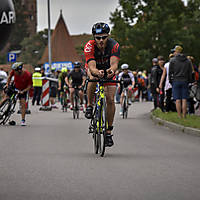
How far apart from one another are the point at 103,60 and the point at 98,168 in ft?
7.76

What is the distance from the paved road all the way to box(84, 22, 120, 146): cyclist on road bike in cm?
75

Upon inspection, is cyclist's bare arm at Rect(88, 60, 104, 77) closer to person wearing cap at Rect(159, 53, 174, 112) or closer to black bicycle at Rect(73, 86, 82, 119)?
person wearing cap at Rect(159, 53, 174, 112)

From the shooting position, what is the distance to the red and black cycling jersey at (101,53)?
9.16m

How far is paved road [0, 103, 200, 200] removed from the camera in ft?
19.4

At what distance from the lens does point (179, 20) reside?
206ft

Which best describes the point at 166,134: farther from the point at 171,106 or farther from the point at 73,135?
the point at 171,106

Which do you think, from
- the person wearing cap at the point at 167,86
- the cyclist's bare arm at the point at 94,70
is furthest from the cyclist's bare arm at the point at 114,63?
the person wearing cap at the point at 167,86

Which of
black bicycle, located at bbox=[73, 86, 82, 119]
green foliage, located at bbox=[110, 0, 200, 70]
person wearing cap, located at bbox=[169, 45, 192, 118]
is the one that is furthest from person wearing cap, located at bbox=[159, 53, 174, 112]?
green foliage, located at bbox=[110, 0, 200, 70]

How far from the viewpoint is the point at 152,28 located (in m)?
59.9

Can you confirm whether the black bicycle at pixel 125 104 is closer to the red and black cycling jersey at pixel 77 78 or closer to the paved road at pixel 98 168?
the red and black cycling jersey at pixel 77 78

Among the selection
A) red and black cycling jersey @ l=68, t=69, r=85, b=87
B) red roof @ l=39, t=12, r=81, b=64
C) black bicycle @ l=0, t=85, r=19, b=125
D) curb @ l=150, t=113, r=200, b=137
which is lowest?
curb @ l=150, t=113, r=200, b=137

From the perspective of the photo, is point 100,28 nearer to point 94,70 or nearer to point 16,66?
point 94,70

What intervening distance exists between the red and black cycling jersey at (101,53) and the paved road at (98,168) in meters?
1.45

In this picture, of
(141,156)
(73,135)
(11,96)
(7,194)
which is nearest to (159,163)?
(141,156)
